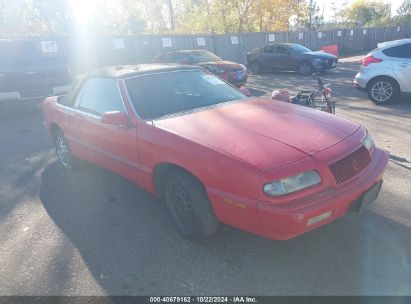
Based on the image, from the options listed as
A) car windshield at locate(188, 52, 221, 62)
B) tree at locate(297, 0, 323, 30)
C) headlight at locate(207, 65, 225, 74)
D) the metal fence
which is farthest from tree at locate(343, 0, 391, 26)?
headlight at locate(207, 65, 225, 74)

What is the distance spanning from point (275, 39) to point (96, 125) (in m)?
20.9

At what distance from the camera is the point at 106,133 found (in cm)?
388

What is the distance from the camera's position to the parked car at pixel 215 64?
36.3 feet

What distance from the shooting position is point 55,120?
5.12 meters

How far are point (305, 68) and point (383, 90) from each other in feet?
22.9

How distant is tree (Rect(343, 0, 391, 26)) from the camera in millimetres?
45938

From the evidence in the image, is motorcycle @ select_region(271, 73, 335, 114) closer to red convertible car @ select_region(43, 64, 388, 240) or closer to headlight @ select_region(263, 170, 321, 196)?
red convertible car @ select_region(43, 64, 388, 240)

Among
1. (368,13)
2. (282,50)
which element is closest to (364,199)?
(282,50)

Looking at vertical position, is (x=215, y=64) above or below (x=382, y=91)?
above

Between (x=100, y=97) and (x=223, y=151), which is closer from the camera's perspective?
(x=223, y=151)

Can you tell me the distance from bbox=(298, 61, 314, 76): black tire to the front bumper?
41.9ft

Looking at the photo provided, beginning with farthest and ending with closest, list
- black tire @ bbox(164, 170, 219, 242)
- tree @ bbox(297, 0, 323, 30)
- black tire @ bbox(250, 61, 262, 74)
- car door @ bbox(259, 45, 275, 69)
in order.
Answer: tree @ bbox(297, 0, 323, 30) → black tire @ bbox(250, 61, 262, 74) → car door @ bbox(259, 45, 275, 69) → black tire @ bbox(164, 170, 219, 242)

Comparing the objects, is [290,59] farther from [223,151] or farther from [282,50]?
[223,151]

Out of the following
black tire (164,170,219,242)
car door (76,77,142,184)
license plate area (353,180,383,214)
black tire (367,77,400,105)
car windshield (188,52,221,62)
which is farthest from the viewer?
car windshield (188,52,221,62)
